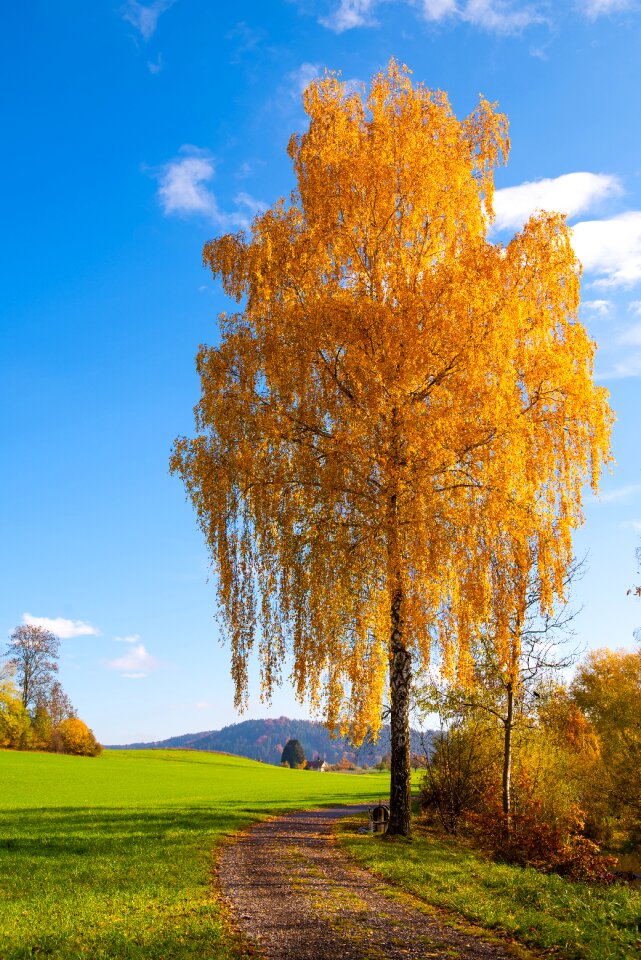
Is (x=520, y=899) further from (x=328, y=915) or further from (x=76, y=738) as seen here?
(x=76, y=738)

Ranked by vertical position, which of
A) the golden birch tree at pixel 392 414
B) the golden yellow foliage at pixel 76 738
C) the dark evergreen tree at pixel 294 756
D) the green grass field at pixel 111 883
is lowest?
the dark evergreen tree at pixel 294 756

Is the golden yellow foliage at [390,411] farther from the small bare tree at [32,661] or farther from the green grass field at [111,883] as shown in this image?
the small bare tree at [32,661]

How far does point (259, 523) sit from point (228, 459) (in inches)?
70.8

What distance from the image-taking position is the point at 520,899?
1129 cm

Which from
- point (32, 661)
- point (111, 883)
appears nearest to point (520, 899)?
point (111, 883)

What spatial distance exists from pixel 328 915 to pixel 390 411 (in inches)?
384

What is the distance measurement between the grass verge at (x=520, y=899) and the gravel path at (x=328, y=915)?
508 millimetres

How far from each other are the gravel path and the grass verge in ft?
1.67

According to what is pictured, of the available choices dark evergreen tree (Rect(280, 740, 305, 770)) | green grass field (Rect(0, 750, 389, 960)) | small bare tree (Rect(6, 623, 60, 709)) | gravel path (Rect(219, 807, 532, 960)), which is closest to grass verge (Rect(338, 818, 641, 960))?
gravel path (Rect(219, 807, 532, 960))

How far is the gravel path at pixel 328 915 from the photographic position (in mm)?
8602

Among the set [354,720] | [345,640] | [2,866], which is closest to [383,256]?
[345,640]

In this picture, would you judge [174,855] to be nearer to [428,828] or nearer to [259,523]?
[259,523]

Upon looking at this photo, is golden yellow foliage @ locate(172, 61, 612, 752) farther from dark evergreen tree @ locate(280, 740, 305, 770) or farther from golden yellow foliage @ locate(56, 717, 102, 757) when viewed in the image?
dark evergreen tree @ locate(280, 740, 305, 770)

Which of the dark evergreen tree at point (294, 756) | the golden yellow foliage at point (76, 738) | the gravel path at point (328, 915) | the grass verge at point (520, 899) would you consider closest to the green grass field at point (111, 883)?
the gravel path at point (328, 915)
